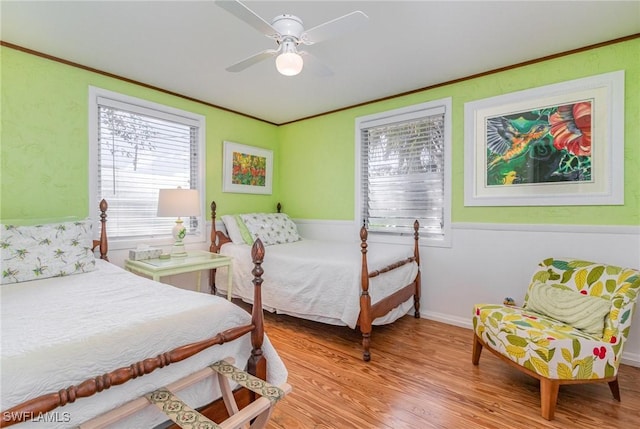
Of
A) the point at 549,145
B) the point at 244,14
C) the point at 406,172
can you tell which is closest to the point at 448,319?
the point at 406,172

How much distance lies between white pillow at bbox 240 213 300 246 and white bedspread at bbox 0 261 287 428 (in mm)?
1923

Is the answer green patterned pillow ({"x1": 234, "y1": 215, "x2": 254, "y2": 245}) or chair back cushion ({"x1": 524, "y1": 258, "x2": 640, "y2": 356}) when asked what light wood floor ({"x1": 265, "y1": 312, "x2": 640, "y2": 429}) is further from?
green patterned pillow ({"x1": 234, "y1": 215, "x2": 254, "y2": 245})

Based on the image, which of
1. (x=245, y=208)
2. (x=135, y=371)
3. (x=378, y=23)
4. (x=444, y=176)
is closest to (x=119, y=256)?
(x=245, y=208)

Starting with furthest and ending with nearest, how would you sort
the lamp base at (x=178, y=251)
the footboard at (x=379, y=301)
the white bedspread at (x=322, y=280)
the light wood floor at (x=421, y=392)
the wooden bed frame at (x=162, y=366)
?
the lamp base at (x=178, y=251), the white bedspread at (x=322, y=280), the footboard at (x=379, y=301), the light wood floor at (x=421, y=392), the wooden bed frame at (x=162, y=366)

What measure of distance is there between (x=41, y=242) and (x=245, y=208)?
2238 millimetres

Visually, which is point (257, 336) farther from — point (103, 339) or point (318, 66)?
point (318, 66)

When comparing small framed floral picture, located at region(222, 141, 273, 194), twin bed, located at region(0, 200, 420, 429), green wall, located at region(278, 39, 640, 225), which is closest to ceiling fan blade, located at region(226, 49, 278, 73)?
twin bed, located at region(0, 200, 420, 429)

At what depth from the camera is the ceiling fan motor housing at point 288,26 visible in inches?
71.5

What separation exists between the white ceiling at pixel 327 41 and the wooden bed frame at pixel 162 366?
5.59 feet

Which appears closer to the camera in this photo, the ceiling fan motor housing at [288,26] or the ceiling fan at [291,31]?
the ceiling fan at [291,31]

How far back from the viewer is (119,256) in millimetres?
3006

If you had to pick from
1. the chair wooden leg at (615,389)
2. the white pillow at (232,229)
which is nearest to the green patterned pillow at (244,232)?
the white pillow at (232,229)

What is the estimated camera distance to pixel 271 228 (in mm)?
3867

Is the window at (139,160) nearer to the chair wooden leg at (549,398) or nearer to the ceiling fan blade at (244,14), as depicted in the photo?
the ceiling fan blade at (244,14)
